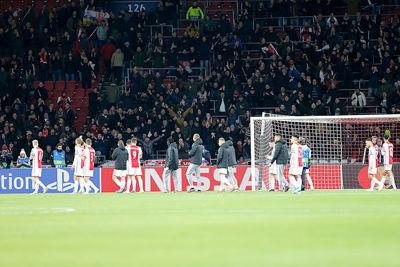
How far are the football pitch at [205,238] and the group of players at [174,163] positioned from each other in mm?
11972

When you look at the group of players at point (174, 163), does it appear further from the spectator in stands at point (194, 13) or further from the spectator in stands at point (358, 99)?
the spectator in stands at point (194, 13)

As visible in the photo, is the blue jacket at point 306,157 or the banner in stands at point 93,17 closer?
the blue jacket at point 306,157

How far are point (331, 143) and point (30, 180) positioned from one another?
39.2 ft

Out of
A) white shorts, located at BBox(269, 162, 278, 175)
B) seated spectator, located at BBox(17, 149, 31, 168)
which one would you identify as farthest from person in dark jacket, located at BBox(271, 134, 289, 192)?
seated spectator, located at BBox(17, 149, 31, 168)

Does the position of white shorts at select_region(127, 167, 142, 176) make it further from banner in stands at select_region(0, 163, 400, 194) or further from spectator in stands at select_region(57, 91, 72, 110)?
→ spectator in stands at select_region(57, 91, 72, 110)

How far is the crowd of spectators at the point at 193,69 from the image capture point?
31531mm

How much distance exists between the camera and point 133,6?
40281 millimetres

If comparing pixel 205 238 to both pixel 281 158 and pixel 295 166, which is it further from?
pixel 281 158

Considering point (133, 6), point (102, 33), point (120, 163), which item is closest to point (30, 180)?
point (120, 163)

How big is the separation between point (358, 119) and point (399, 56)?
15.5 feet

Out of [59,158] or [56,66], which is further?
[56,66]

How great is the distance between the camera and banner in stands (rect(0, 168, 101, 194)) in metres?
30.2

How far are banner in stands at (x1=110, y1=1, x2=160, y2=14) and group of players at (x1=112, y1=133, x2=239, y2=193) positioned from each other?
1403 centimetres

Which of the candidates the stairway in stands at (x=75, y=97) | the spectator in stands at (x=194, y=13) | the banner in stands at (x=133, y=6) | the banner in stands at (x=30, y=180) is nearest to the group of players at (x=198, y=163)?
the banner in stands at (x=30, y=180)
